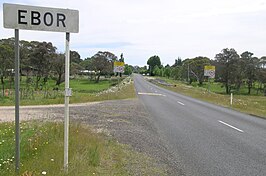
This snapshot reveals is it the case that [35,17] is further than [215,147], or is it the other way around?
[215,147]

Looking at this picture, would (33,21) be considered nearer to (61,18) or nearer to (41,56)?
(61,18)

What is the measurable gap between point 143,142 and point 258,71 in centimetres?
6756

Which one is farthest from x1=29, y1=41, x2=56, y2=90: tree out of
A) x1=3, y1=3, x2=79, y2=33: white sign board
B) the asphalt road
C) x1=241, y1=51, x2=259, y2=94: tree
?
x1=3, y1=3, x2=79, y2=33: white sign board

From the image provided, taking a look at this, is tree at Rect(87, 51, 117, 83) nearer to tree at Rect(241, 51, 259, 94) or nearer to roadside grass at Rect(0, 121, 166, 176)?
tree at Rect(241, 51, 259, 94)

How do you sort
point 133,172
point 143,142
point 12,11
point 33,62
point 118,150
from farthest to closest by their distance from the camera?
point 33,62 < point 143,142 < point 118,150 < point 133,172 < point 12,11

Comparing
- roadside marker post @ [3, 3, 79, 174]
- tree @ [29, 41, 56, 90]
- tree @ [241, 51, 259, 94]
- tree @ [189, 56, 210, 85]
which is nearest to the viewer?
roadside marker post @ [3, 3, 79, 174]

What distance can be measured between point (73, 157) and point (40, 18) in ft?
9.53

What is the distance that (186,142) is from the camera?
929 centimetres

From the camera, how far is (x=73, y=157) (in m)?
6.09

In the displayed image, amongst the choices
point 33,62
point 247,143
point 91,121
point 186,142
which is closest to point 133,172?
point 186,142

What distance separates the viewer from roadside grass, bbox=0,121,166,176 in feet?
17.2

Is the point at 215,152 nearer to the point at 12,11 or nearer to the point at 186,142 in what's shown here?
the point at 186,142

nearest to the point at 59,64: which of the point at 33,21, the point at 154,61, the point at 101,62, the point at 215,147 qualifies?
the point at 101,62

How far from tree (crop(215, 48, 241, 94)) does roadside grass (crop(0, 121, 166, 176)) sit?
64.4 m
